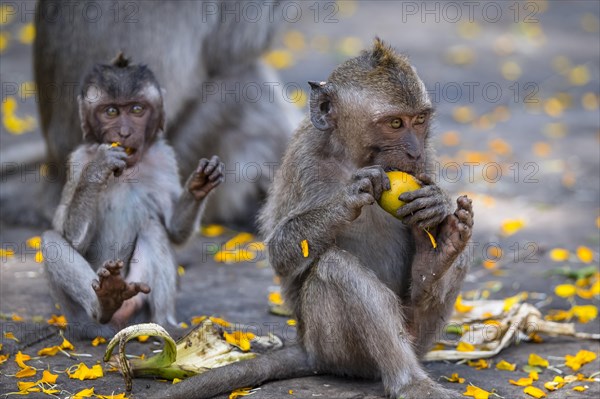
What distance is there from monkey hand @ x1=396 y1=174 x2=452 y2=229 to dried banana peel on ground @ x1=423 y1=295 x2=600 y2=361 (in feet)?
4.09

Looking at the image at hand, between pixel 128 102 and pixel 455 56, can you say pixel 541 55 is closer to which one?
pixel 455 56

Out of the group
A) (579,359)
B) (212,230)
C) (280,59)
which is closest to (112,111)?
(579,359)

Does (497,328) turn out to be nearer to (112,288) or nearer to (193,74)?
(112,288)

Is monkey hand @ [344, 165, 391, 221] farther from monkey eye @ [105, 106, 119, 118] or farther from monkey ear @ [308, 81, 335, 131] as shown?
monkey eye @ [105, 106, 119, 118]

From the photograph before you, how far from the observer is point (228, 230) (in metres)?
8.99

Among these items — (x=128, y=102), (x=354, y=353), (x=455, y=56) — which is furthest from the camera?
(x=455, y=56)

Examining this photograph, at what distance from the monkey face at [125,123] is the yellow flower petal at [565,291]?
308 cm

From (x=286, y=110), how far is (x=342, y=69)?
3.98 meters

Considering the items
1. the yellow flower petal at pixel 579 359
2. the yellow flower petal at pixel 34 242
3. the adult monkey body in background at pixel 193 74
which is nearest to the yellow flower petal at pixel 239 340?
the yellow flower petal at pixel 579 359

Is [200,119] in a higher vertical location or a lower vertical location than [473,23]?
lower

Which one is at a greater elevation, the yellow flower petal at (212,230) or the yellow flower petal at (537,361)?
the yellow flower petal at (212,230)

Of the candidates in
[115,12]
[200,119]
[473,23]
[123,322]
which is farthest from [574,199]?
[473,23]

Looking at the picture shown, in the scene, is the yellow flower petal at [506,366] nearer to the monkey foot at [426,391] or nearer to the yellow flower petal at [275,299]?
the monkey foot at [426,391]

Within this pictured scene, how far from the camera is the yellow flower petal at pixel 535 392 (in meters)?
5.16
